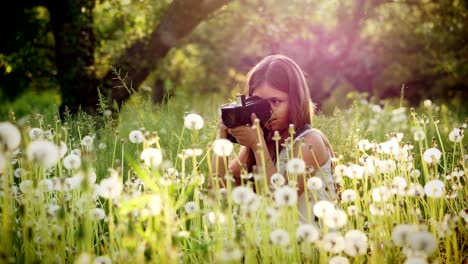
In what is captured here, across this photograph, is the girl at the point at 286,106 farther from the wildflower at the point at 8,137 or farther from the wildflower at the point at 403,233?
the wildflower at the point at 8,137

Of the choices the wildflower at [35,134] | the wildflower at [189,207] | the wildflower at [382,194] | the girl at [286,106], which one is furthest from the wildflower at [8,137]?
the girl at [286,106]

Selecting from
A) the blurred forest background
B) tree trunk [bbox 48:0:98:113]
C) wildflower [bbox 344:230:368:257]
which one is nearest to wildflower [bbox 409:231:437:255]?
wildflower [bbox 344:230:368:257]

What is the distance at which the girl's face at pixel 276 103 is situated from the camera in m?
3.13

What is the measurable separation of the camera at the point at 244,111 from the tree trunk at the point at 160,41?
3.24 meters

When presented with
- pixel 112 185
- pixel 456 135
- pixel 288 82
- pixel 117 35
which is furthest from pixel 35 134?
pixel 117 35

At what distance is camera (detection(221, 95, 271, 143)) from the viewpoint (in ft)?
9.32

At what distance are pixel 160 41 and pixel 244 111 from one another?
3.76 m

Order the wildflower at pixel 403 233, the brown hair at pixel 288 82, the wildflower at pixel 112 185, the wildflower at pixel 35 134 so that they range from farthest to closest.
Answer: the brown hair at pixel 288 82 < the wildflower at pixel 35 134 < the wildflower at pixel 112 185 < the wildflower at pixel 403 233

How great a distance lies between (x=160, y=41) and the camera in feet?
20.7

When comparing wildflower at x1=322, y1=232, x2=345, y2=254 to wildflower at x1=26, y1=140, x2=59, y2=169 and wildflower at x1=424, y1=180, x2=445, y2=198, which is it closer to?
wildflower at x1=424, y1=180, x2=445, y2=198

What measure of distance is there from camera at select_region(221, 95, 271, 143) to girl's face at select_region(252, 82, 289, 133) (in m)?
0.18

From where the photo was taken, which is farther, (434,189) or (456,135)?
(456,135)

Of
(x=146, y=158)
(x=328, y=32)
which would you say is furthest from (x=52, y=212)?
(x=328, y=32)

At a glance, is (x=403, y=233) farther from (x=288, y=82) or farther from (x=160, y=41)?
(x=160, y=41)
